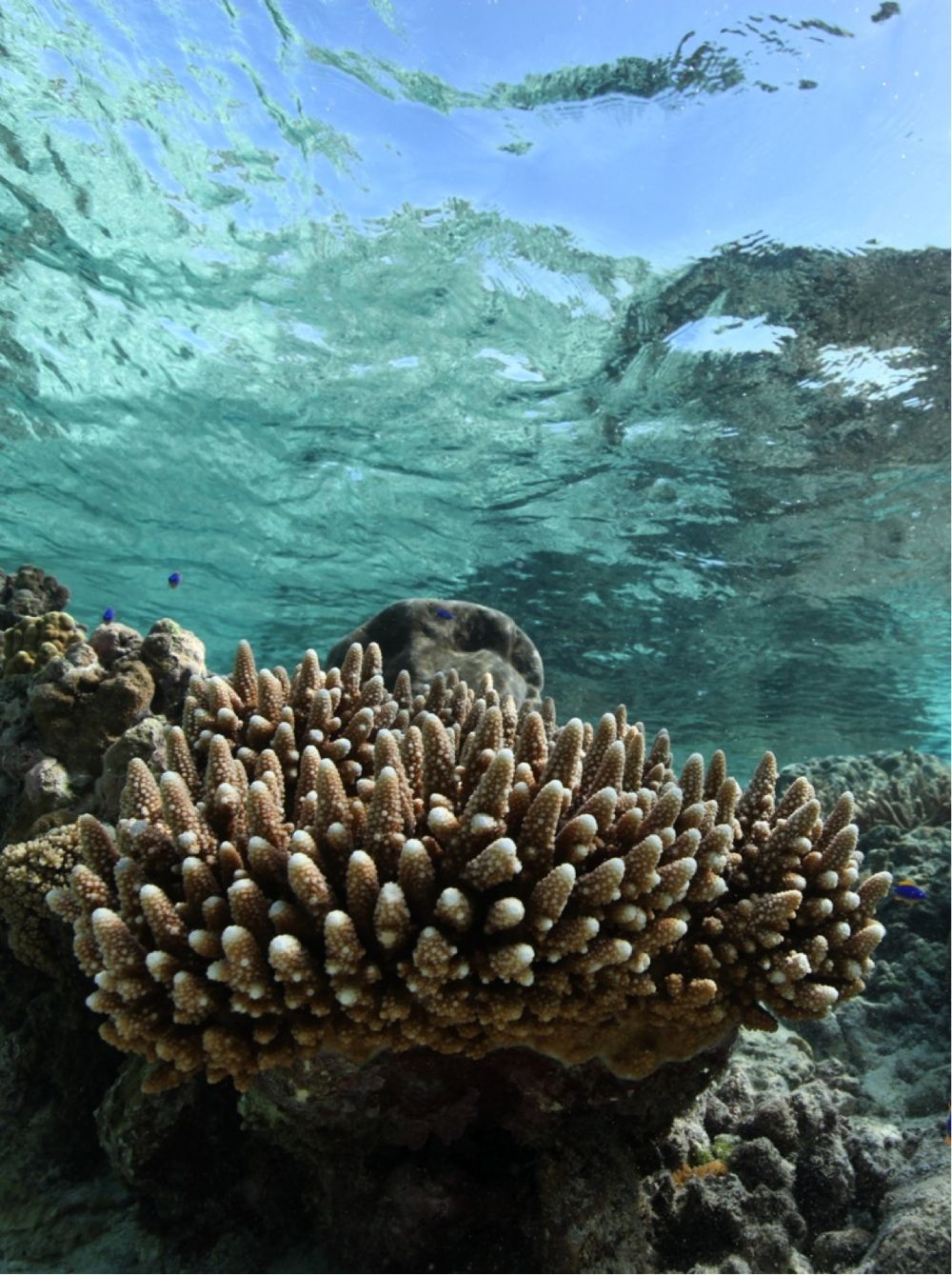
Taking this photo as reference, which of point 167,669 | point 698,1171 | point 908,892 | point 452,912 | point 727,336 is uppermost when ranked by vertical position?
point 727,336

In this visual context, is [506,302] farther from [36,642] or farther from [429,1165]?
[429,1165]

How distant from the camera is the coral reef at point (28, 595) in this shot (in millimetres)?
8086

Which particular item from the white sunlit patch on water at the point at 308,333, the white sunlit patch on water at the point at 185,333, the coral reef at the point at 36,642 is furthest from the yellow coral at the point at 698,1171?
the white sunlit patch on water at the point at 185,333

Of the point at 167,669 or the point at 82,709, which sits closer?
the point at 82,709

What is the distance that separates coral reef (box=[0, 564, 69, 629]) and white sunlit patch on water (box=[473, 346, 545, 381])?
9.06 metres

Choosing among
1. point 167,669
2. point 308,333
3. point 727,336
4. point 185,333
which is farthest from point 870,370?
point 185,333

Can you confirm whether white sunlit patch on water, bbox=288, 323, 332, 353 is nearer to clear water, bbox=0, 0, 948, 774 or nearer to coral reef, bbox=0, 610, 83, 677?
clear water, bbox=0, 0, 948, 774

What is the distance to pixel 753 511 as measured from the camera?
1716 centimetres

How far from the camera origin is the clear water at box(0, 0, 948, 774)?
31.3 ft

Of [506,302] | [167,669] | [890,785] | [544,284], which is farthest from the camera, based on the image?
[506,302]

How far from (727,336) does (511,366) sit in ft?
13.6

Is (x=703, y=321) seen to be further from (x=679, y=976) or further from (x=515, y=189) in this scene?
(x=679, y=976)

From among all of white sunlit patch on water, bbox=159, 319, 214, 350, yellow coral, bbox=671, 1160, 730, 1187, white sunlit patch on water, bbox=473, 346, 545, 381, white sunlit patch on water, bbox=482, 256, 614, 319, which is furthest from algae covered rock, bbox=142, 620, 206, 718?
white sunlit patch on water, bbox=159, 319, 214, 350

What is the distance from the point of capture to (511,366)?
14164mm
